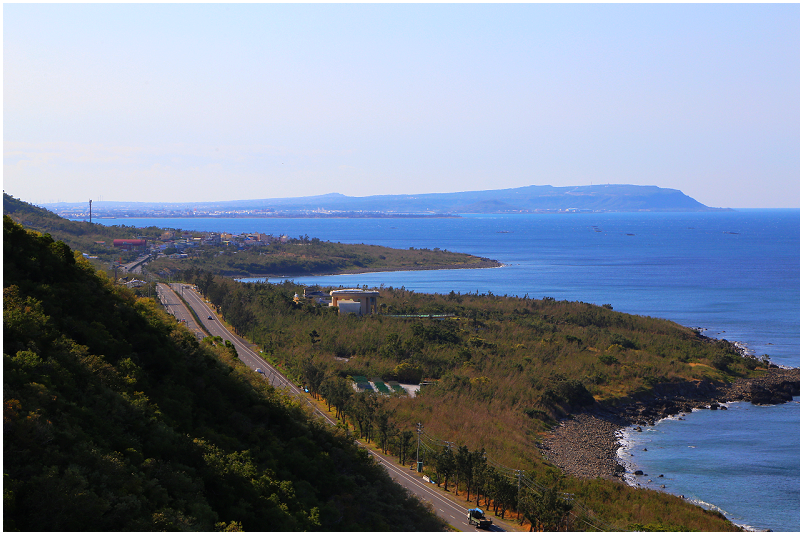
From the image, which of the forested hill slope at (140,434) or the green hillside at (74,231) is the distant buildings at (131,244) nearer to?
the green hillside at (74,231)

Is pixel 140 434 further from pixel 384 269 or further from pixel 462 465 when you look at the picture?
pixel 384 269

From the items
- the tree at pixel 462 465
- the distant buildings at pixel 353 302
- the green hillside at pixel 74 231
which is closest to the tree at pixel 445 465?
the tree at pixel 462 465

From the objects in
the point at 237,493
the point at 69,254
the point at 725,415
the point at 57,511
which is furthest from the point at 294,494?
the point at 725,415

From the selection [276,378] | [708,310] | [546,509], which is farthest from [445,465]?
[708,310]

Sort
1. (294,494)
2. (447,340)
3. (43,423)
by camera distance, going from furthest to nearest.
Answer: (447,340) → (294,494) → (43,423)

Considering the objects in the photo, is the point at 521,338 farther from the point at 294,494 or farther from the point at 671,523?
the point at 294,494
